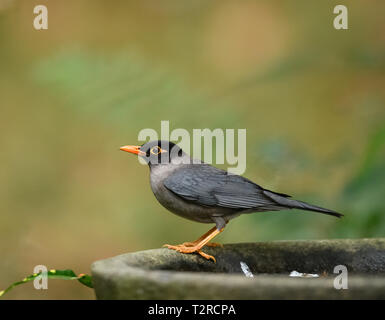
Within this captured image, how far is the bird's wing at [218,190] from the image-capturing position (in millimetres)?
3221

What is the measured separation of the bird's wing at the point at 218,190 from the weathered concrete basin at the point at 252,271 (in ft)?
1.05

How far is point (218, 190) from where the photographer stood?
3279 millimetres

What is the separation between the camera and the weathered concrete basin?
6.35ft

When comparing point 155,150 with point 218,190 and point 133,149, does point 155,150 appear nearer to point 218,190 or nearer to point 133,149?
point 133,149

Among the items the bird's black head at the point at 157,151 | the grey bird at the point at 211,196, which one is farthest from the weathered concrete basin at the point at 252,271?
the bird's black head at the point at 157,151

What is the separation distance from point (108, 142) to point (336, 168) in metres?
2.35

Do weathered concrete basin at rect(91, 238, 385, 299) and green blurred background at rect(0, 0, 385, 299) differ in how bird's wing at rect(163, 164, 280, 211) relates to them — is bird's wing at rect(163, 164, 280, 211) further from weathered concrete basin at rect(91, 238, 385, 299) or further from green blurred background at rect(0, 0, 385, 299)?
green blurred background at rect(0, 0, 385, 299)

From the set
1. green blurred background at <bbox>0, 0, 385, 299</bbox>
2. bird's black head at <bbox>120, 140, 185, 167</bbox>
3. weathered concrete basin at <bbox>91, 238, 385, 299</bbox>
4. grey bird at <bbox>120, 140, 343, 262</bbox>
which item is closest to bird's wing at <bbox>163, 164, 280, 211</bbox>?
grey bird at <bbox>120, 140, 343, 262</bbox>

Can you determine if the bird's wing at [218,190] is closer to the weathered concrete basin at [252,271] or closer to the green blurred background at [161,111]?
the weathered concrete basin at [252,271]

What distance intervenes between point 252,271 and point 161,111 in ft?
6.07

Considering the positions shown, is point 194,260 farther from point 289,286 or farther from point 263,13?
point 263,13

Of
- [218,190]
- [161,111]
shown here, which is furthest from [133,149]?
[161,111]

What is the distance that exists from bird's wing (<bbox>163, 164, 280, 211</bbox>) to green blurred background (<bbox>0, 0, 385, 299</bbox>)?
2.05 ft
